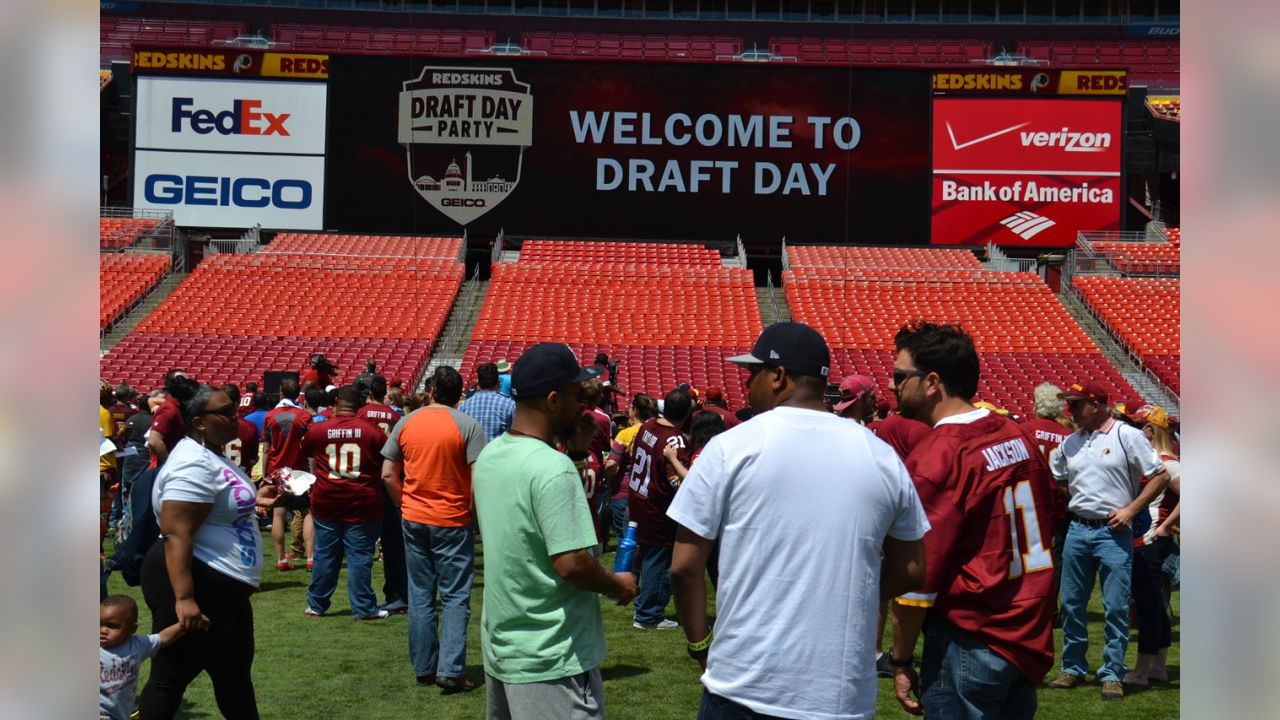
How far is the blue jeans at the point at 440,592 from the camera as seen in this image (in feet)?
20.3

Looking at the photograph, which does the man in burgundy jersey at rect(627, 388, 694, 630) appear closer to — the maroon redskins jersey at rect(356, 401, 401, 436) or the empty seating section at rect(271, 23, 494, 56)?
the maroon redskins jersey at rect(356, 401, 401, 436)

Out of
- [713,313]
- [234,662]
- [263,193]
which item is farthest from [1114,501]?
[263,193]

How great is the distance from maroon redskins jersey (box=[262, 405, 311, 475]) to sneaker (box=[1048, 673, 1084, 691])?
202 inches

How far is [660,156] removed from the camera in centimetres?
2762

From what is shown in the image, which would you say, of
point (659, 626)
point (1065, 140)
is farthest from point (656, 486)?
point (1065, 140)

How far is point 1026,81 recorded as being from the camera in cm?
2786

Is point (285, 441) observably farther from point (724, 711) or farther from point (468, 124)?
point (468, 124)

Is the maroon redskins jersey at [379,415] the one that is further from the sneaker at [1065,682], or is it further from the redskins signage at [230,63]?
the redskins signage at [230,63]

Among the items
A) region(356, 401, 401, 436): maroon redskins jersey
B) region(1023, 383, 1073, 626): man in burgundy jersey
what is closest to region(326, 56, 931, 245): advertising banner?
region(356, 401, 401, 436): maroon redskins jersey

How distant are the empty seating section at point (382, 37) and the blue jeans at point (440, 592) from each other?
3876 centimetres

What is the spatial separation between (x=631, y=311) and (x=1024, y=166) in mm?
9914

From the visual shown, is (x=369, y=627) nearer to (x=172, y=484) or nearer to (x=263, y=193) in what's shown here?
(x=172, y=484)

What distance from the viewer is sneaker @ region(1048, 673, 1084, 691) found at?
6.50 meters
